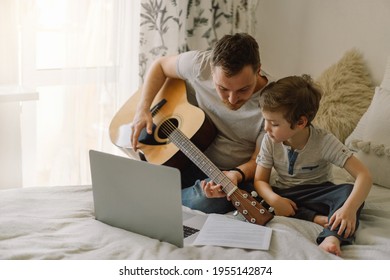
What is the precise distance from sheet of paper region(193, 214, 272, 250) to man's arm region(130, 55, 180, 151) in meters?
0.50

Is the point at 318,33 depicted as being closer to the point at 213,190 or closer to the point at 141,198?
the point at 213,190

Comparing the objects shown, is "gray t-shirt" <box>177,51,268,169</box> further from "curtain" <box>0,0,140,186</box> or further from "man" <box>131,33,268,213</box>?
"curtain" <box>0,0,140,186</box>

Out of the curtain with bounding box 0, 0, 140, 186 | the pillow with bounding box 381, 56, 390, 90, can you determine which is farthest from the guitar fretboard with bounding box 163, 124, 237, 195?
the pillow with bounding box 381, 56, 390, 90

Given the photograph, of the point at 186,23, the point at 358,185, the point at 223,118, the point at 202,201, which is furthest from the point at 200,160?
the point at 186,23

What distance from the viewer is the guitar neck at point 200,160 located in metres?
1.43

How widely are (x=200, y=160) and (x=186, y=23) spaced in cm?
91

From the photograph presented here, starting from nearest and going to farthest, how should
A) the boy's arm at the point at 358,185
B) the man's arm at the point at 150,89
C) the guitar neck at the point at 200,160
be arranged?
the boy's arm at the point at 358,185 → the guitar neck at the point at 200,160 → the man's arm at the point at 150,89

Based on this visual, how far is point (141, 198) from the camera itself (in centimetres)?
129

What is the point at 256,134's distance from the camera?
5.41 feet

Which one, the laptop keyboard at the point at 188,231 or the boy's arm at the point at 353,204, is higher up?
the boy's arm at the point at 353,204

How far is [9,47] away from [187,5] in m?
0.74

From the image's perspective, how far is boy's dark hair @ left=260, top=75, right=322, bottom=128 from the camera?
138 centimetres

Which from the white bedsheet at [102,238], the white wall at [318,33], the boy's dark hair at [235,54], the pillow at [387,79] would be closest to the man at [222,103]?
the boy's dark hair at [235,54]

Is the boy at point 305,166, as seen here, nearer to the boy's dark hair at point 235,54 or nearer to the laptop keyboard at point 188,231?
the boy's dark hair at point 235,54
